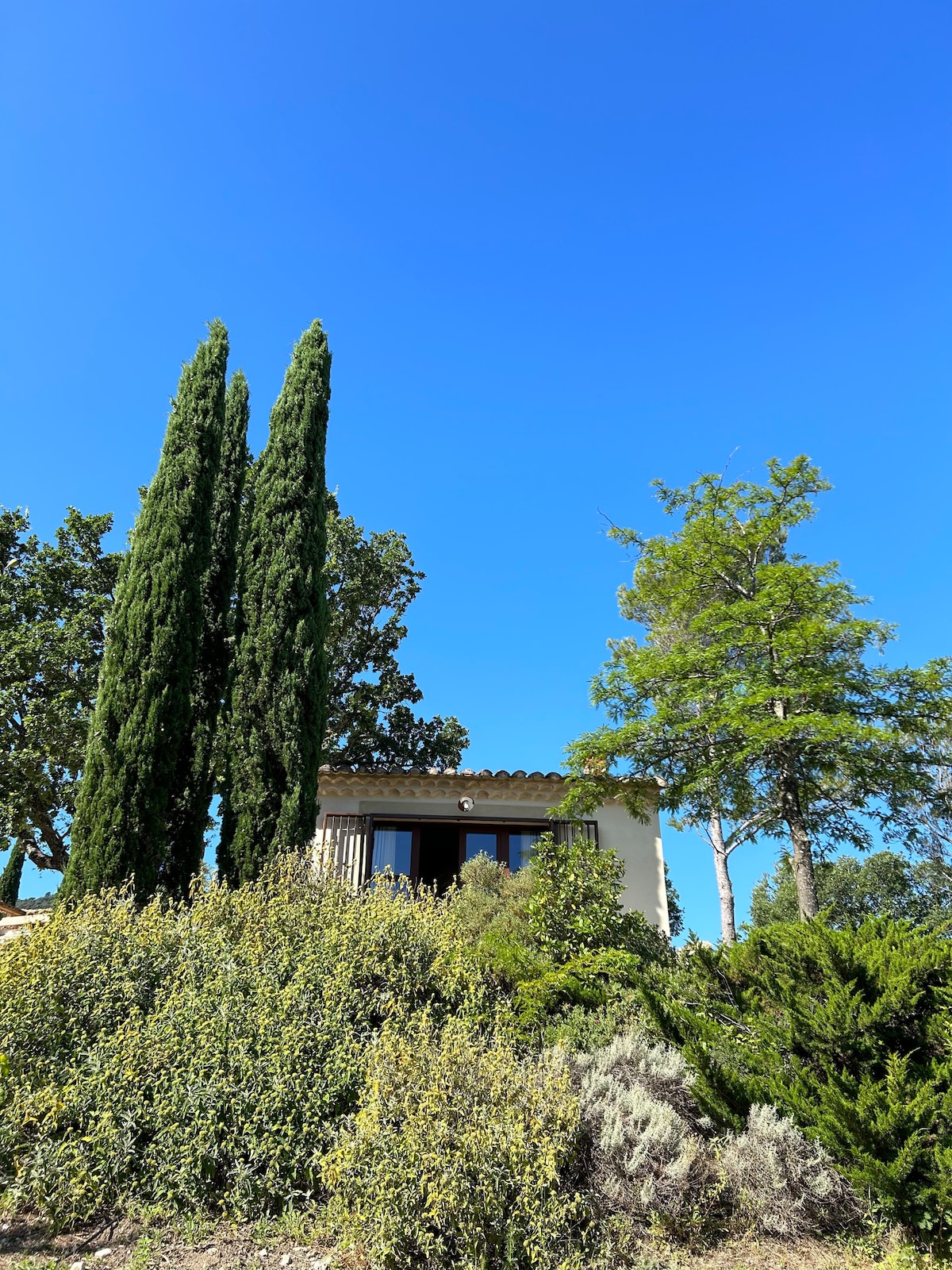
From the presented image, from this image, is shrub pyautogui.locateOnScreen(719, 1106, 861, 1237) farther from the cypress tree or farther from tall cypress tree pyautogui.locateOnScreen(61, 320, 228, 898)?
the cypress tree

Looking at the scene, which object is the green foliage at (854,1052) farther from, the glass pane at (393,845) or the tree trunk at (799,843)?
the glass pane at (393,845)

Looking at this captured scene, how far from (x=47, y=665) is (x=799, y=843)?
52.4ft

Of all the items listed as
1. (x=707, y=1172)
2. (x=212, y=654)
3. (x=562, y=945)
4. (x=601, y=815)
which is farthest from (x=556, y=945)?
(x=212, y=654)

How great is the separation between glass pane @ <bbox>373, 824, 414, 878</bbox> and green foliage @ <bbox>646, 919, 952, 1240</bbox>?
8602mm

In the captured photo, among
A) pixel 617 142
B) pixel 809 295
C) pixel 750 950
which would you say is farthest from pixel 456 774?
pixel 617 142

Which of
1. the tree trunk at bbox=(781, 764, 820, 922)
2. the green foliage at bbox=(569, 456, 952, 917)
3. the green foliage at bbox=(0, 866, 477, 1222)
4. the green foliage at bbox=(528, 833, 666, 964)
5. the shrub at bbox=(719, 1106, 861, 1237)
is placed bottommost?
the shrub at bbox=(719, 1106, 861, 1237)

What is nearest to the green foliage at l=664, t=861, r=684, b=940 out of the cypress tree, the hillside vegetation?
the hillside vegetation

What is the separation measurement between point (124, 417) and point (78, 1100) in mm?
11633

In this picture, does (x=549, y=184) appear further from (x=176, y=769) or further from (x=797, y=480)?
(x=176, y=769)

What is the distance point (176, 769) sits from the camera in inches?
478

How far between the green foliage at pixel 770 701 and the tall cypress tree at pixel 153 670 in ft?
20.9

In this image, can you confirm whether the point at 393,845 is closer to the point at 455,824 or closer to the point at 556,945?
the point at 455,824

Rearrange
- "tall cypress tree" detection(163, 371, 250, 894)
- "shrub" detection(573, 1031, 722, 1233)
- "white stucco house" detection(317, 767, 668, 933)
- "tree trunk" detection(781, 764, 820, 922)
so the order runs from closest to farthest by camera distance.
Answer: "shrub" detection(573, 1031, 722, 1233) < "tree trunk" detection(781, 764, 820, 922) < "tall cypress tree" detection(163, 371, 250, 894) < "white stucco house" detection(317, 767, 668, 933)

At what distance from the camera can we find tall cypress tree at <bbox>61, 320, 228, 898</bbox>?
10406 millimetres
